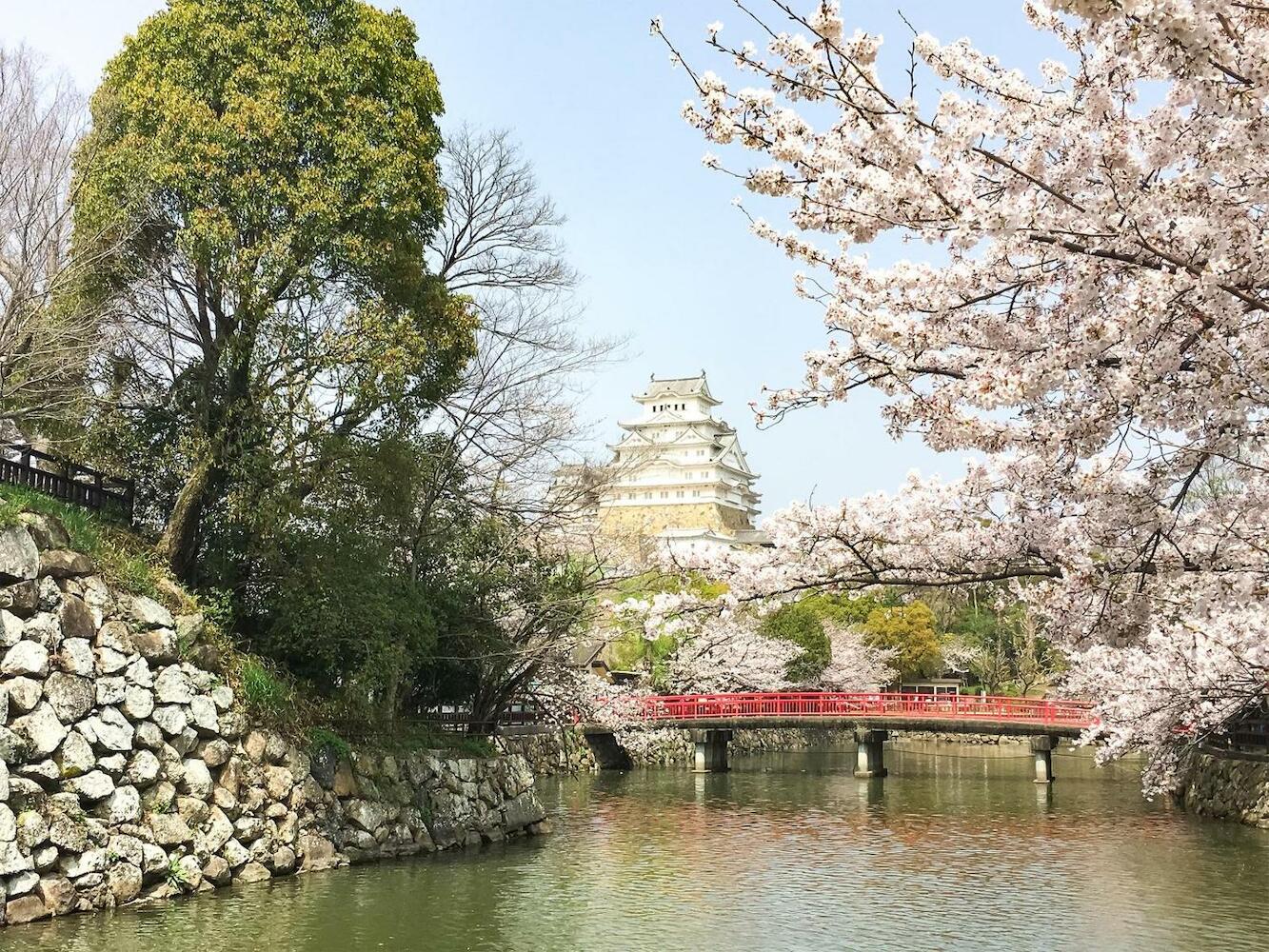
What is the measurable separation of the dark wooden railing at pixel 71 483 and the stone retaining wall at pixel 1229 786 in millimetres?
16066

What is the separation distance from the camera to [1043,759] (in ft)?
85.3

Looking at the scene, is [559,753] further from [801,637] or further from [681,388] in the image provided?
[681,388]

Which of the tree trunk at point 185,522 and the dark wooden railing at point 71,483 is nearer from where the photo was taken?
the dark wooden railing at point 71,483

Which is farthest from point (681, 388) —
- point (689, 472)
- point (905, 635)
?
point (905, 635)

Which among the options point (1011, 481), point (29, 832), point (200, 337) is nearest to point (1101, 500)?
point (1011, 481)

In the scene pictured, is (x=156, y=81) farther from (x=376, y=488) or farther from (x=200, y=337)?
(x=376, y=488)

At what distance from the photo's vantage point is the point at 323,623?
39.8ft

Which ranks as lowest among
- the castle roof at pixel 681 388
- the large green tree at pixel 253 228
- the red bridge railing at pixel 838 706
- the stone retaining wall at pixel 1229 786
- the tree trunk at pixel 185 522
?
the stone retaining wall at pixel 1229 786

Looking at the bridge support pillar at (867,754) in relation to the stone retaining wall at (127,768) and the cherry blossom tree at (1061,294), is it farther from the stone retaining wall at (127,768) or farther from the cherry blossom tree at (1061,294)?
the cherry blossom tree at (1061,294)

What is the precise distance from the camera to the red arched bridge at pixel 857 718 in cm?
2622

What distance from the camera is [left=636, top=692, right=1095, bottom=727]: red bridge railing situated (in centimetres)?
2756

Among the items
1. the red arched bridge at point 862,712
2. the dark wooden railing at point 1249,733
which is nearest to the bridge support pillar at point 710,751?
the red arched bridge at point 862,712

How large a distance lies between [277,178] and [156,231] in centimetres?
156

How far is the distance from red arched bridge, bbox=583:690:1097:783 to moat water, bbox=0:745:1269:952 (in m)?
6.12
